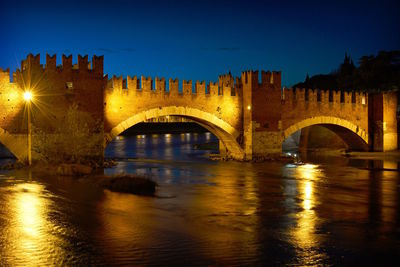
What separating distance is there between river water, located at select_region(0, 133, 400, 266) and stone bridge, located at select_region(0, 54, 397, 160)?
340cm

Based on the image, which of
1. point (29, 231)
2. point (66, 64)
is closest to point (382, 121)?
point (66, 64)

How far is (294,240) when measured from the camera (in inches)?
329

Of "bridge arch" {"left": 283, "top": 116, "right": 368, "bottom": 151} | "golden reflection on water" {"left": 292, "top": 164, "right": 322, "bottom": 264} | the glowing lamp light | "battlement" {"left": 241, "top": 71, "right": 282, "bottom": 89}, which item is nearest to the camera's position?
"golden reflection on water" {"left": 292, "top": 164, "right": 322, "bottom": 264}

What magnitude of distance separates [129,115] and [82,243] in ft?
43.5

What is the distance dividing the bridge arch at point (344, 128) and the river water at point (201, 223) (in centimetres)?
1047

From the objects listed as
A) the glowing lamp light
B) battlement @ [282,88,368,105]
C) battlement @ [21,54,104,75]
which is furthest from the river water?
battlement @ [282,88,368,105]

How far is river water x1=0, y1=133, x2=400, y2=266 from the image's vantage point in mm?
7301

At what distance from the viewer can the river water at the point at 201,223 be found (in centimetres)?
730

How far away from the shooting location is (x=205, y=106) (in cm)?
2322

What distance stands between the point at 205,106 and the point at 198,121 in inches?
56.1

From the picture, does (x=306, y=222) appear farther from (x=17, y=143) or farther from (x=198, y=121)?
(x=198, y=121)

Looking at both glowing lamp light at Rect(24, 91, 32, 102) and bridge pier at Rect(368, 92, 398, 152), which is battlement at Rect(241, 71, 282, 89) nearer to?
bridge pier at Rect(368, 92, 398, 152)

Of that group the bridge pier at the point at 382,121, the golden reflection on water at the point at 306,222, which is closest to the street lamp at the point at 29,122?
the golden reflection on water at the point at 306,222

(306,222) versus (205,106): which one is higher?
(205,106)
